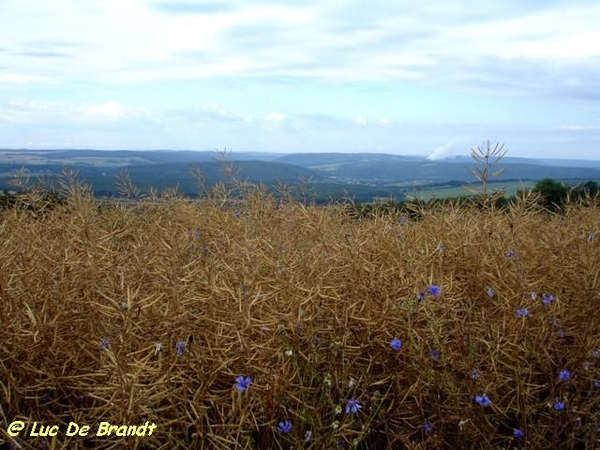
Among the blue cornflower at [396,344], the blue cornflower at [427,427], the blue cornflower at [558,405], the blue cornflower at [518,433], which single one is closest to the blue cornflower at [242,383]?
the blue cornflower at [396,344]

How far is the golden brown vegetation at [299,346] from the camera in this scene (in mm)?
2479

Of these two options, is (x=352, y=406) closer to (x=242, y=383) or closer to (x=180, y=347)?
(x=242, y=383)

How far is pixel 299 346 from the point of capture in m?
2.76

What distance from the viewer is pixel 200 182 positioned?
5.74 m

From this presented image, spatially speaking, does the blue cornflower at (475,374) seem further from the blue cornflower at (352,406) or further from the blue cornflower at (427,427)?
the blue cornflower at (352,406)

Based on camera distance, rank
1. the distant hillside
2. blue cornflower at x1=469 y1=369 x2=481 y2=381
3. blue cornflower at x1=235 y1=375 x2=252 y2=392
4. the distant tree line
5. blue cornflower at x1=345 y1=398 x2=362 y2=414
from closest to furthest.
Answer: blue cornflower at x1=235 y1=375 x2=252 y2=392 < blue cornflower at x1=345 y1=398 x2=362 y2=414 < blue cornflower at x1=469 y1=369 x2=481 y2=381 < the distant tree line < the distant hillside

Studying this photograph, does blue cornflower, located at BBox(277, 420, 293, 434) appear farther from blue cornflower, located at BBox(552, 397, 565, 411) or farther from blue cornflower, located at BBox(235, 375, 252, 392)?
blue cornflower, located at BBox(552, 397, 565, 411)

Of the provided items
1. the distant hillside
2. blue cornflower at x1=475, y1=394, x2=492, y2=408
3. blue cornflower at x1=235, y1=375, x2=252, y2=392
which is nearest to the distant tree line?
the distant hillside

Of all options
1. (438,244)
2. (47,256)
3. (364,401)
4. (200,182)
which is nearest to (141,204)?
(200,182)

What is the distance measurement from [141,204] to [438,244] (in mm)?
2859

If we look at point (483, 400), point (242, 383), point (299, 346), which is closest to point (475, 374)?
point (483, 400)

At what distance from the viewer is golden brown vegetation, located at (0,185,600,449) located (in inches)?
97.6

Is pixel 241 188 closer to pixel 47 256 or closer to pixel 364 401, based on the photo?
pixel 47 256

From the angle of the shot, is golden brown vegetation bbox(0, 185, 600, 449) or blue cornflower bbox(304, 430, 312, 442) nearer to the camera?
blue cornflower bbox(304, 430, 312, 442)
